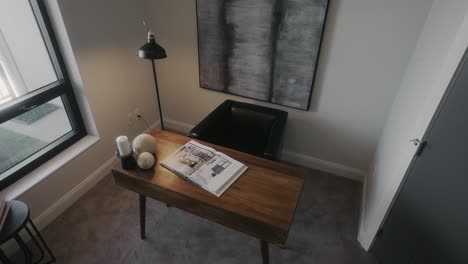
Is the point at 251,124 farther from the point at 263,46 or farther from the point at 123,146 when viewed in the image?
the point at 123,146

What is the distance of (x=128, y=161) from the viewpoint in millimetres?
1587

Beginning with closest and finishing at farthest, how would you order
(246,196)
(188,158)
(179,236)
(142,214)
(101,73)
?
1. (246,196)
2. (188,158)
3. (142,214)
4. (179,236)
5. (101,73)

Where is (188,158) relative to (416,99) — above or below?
below

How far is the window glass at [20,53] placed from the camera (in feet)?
5.91

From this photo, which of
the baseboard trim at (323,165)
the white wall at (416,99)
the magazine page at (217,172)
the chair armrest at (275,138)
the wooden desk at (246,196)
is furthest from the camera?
the baseboard trim at (323,165)

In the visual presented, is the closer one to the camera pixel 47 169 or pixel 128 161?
Answer: pixel 128 161

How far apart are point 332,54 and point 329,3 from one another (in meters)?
0.38

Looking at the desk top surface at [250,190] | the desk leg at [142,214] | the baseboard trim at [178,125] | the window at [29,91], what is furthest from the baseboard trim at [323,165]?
the window at [29,91]

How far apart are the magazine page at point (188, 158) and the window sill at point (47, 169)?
3.46ft

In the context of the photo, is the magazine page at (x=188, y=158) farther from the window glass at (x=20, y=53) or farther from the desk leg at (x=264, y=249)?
the window glass at (x=20, y=53)

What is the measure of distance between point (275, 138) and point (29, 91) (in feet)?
6.19

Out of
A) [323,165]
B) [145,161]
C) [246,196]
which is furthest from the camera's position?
[323,165]

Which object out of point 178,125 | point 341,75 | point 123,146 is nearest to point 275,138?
point 341,75

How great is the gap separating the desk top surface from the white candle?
0.40ft
